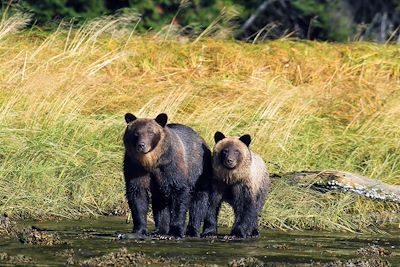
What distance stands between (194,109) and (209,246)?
193 inches

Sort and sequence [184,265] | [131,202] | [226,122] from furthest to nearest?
[226,122] < [131,202] < [184,265]

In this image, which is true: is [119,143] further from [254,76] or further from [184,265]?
[184,265]

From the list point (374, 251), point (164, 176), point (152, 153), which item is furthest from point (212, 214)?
point (374, 251)

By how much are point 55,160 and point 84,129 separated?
35.7 inches

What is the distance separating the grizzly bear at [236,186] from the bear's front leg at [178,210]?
32 centimetres

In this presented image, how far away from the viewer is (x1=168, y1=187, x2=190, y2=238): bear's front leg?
9.96 metres

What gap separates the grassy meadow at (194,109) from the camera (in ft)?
37.8

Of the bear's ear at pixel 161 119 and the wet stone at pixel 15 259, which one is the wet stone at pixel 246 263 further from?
the bear's ear at pixel 161 119

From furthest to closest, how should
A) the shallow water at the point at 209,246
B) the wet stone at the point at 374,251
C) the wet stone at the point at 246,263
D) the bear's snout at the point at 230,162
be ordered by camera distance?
the bear's snout at the point at 230,162
the wet stone at the point at 374,251
the shallow water at the point at 209,246
the wet stone at the point at 246,263

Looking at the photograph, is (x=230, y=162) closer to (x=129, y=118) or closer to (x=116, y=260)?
(x=129, y=118)

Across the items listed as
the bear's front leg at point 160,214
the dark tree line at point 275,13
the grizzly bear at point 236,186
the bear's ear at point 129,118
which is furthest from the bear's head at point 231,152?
the dark tree line at point 275,13

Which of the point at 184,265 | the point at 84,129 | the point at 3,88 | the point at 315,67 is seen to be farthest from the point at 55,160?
the point at 315,67

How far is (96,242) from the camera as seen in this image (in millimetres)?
9344

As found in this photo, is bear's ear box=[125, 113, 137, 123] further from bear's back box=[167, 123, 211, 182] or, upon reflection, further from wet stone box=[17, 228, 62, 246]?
wet stone box=[17, 228, 62, 246]
